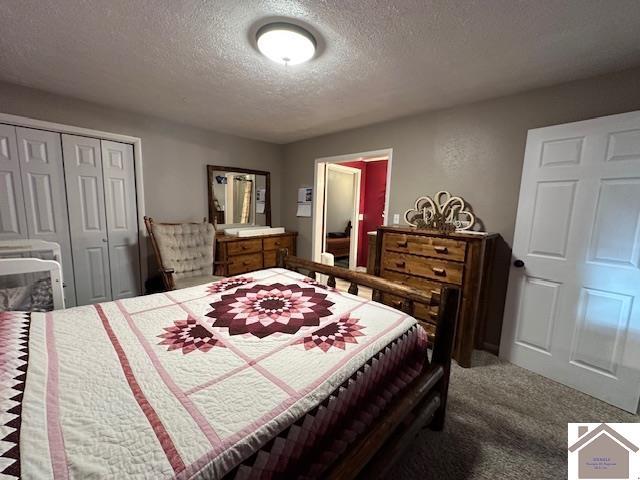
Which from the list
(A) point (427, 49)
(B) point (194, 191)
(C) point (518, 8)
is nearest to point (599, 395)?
(C) point (518, 8)

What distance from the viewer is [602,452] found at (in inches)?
48.8

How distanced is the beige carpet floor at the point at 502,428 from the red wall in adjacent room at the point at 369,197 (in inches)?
128

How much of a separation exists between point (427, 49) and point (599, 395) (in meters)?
2.60

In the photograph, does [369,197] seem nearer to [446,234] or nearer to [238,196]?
[238,196]

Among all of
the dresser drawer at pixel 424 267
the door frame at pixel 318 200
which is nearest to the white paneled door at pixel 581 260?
the dresser drawer at pixel 424 267

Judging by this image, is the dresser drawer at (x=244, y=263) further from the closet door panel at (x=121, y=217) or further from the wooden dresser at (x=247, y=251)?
the closet door panel at (x=121, y=217)

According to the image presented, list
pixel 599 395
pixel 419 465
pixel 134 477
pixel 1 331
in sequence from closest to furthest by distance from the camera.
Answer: pixel 134 477 < pixel 1 331 < pixel 419 465 < pixel 599 395

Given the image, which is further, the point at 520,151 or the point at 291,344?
the point at 520,151

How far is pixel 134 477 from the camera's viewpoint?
543 millimetres

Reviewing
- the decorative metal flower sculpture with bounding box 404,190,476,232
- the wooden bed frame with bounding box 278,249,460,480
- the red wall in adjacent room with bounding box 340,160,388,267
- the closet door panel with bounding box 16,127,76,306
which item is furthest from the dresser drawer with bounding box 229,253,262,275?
the red wall in adjacent room with bounding box 340,160,388,267

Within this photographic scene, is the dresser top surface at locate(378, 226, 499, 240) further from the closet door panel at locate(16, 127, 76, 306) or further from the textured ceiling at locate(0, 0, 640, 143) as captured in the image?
the closet door panel at locate(16, 127, 76, 306)

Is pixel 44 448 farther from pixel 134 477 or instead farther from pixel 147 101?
pixel 147 101

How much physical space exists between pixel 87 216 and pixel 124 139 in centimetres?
89

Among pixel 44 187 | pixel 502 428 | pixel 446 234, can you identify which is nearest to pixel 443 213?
pixel 446 234
